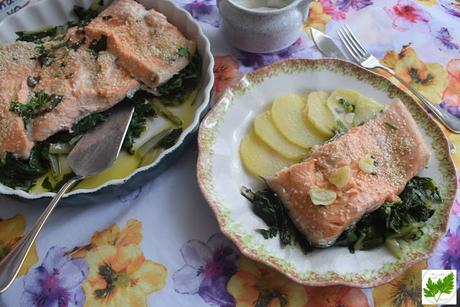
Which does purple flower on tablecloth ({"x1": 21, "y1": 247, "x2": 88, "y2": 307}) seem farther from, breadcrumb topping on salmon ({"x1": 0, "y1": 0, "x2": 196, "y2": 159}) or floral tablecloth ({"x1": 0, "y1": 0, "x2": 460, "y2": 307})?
breadcrumb topping on salmon ({"x1": 0, "y1": 0, "x2": 196, "y2": 159})

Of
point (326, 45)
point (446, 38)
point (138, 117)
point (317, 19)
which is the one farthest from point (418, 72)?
point (138, 117)

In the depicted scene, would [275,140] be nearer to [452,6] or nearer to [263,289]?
[263,289]

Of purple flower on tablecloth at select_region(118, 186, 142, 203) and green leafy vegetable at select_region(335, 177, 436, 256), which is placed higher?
purple flower on tablecloth at select_region(118, 186, 142, 203)

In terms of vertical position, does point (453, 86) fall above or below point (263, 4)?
below

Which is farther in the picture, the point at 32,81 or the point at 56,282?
the point at 32,81

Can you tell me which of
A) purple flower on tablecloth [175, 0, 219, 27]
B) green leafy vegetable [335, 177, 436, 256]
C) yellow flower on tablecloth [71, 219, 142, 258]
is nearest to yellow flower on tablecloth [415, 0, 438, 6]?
purple flower on tablecloth [175, 0, 219, 27]

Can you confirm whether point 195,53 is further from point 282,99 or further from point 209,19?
point 282,99
